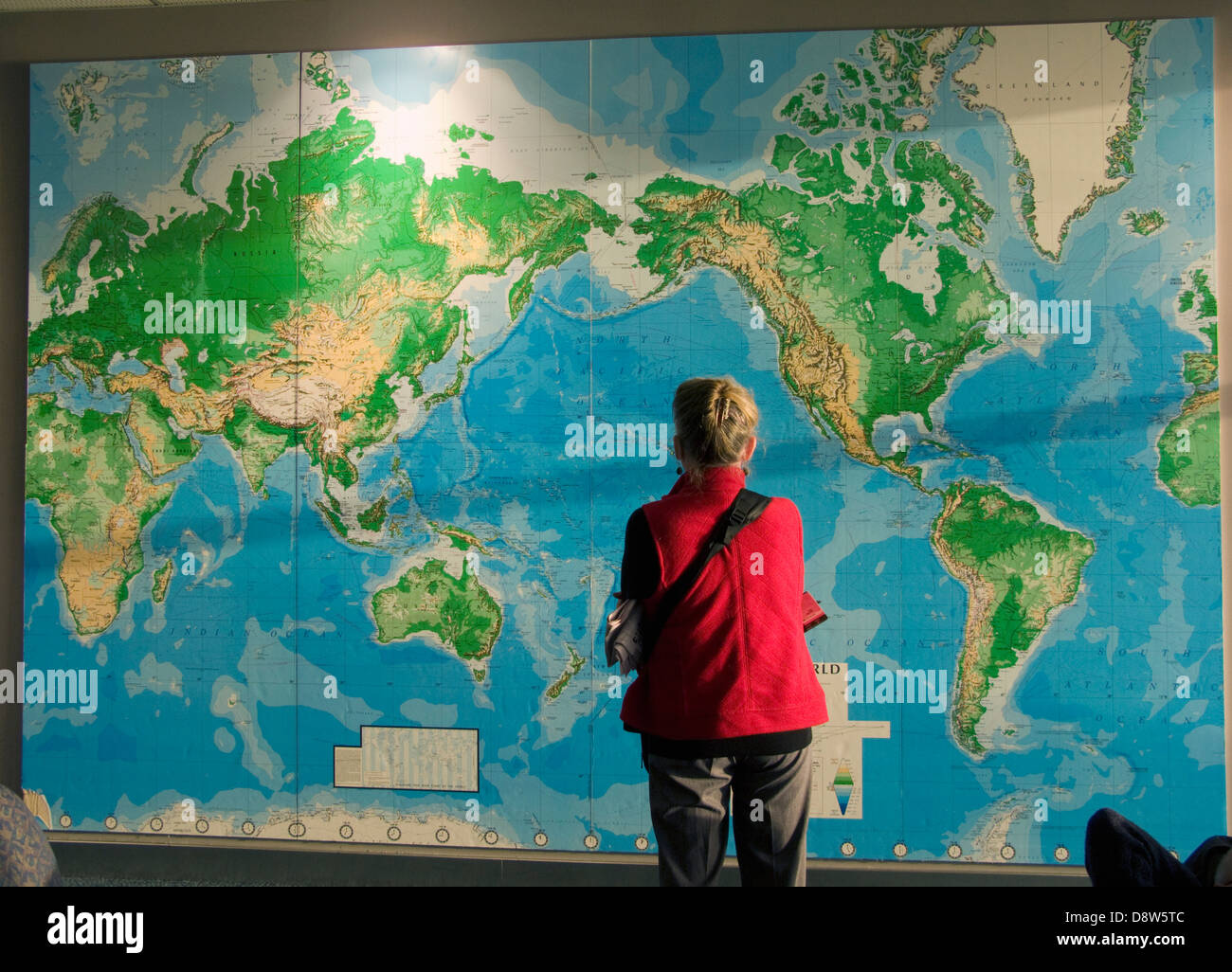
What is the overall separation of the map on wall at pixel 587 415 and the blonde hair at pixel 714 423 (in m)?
1.08

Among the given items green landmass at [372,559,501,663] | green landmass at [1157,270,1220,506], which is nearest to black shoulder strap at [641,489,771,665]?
green landmass at [372,559,501,663]

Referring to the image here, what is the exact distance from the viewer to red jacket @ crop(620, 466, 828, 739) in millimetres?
1484

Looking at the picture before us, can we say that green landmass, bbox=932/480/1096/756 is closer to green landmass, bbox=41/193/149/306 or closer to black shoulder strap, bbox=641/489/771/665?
black shoulder strap, bbox=641/489/771/665

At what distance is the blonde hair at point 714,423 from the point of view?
5.14 ft

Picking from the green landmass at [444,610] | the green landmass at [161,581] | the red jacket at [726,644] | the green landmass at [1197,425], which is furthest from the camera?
the green landmass at [161,581]

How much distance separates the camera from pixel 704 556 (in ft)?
4.95

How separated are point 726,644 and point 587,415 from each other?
4.38 ft

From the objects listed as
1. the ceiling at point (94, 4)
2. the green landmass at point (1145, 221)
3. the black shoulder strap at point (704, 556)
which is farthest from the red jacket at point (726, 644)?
the ceiling at point (94, 4)

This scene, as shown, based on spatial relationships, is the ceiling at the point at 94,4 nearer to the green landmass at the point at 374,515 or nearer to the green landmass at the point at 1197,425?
the green landmass at the point at 374,515

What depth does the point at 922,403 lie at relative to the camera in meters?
2.61

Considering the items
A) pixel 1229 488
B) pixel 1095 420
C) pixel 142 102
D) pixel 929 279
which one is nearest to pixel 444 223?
pixel 142 102

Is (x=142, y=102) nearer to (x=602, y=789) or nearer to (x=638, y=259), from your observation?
(x=638, y=259)

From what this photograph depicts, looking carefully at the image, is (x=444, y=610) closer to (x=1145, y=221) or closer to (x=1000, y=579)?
(x=1000, y=579)

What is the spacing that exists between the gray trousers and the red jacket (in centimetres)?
7
